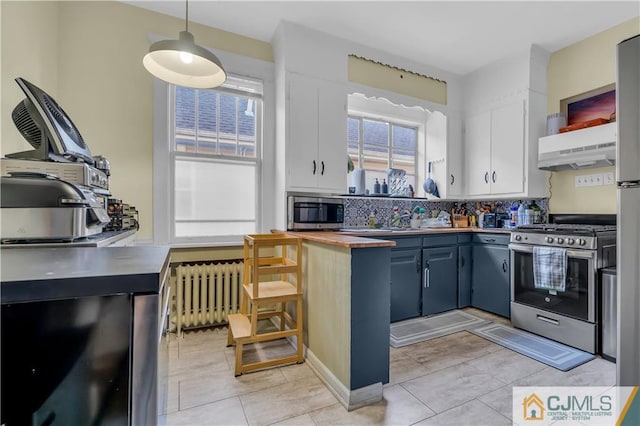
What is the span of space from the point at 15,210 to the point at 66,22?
2.15m

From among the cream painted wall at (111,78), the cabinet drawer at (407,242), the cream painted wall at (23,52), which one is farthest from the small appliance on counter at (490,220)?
the cream painted wall at (23,52)

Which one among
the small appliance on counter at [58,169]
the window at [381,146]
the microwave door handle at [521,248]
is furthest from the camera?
the window at [381,146]

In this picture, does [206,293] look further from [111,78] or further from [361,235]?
[111,78]

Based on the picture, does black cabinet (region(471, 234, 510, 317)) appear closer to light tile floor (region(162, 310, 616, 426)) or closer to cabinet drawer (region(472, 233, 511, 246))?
cabinet drawer (region(472, 233, 511, 246))

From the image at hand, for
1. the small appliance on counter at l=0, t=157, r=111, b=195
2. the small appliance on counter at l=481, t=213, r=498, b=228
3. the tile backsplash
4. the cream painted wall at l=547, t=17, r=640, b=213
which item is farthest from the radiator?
the cream painted wall at l=547, t=17, r=640, b=213

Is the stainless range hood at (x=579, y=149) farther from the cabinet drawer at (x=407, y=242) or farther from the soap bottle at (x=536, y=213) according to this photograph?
the cabinet drawer at (x=407, y=242)

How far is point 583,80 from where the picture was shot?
3.05m

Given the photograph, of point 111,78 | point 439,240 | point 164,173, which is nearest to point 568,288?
point 439,240

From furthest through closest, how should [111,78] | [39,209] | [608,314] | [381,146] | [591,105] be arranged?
[381,146] → [591,105] → [111,78] → [608,314] → [39,209]

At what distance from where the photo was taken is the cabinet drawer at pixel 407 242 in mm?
2920

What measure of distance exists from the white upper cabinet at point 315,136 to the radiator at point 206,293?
103 cm

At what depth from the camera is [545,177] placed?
3.29m

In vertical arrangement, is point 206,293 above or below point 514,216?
below

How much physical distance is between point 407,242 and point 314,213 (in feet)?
3.21
